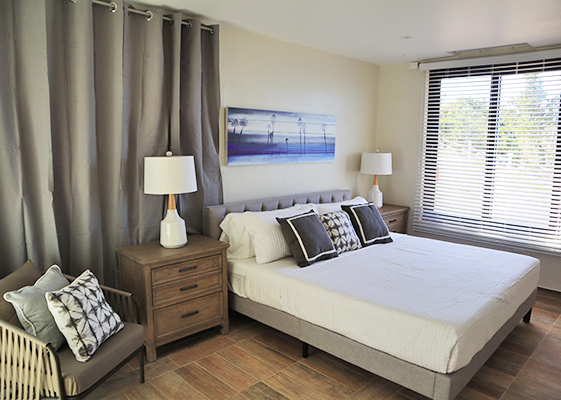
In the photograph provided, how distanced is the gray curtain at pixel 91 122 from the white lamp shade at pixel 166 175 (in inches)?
9.3

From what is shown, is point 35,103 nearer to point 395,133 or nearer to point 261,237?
point 261,237

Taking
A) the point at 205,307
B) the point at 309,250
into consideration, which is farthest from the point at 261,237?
the point at 205,307

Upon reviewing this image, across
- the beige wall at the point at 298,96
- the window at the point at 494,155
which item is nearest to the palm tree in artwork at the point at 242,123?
the beige wall at the point at 298,96

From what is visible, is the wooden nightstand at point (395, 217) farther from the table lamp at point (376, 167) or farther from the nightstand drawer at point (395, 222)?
the table lamp at point (376, 167)

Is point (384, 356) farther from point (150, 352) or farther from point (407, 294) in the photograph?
point (150, 352)

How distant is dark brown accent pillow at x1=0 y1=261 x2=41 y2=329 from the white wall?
4220 mm

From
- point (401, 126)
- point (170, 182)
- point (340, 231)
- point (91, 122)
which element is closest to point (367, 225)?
point (340, 231)

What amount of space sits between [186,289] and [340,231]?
4.58 feet

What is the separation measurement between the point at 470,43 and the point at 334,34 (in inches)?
54.9

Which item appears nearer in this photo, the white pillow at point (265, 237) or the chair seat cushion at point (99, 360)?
the chair seat cushion at point (99, 360)

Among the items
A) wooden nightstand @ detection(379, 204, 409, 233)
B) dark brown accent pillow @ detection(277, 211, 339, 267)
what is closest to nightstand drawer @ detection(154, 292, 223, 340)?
dark brown accent pillow @ detection(277, 211, 339, 267)

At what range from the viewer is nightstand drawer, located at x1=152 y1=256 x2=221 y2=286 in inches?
109

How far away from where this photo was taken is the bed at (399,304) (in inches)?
86.9

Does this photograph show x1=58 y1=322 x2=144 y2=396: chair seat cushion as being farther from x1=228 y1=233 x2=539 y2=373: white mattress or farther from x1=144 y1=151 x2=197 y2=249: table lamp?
x1=228 y1=233 x2=539 y2=373: white mattress
